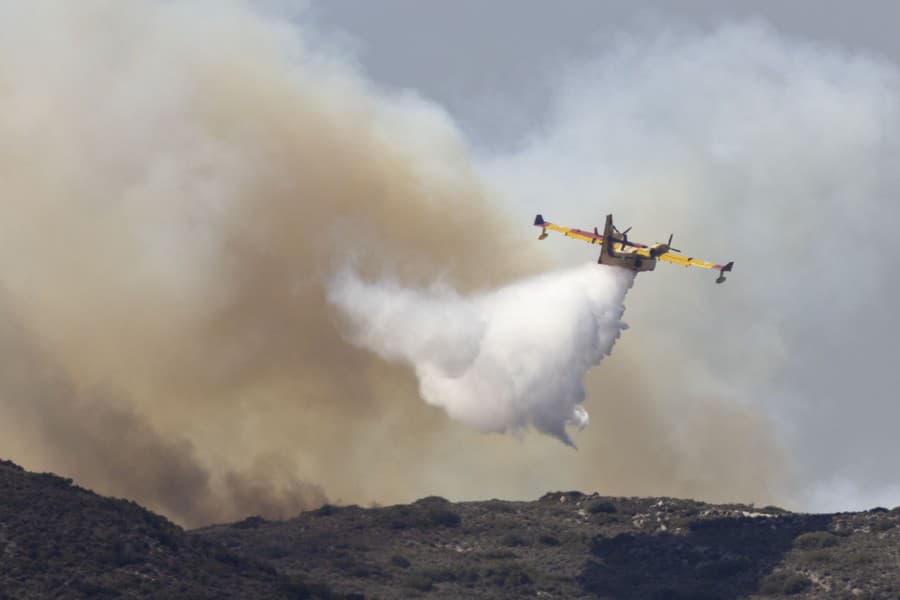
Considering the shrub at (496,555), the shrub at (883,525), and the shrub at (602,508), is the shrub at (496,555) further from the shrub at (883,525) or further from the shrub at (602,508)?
the shrub at (883,525)

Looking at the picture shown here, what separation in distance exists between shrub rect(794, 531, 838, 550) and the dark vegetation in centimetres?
15

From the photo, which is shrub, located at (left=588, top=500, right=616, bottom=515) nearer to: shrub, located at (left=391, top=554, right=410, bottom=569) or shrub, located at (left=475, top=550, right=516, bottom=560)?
shrub, located at (left=475, top=550, right=516, bottom=560)

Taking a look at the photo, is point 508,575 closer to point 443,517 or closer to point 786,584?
point 443,517

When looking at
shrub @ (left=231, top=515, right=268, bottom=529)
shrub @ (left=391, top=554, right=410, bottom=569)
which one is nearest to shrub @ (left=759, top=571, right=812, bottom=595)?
shrub @ (left=391, top=554, right=410, bottom=569)

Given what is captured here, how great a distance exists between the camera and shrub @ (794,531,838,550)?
465 ft

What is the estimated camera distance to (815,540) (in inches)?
5610

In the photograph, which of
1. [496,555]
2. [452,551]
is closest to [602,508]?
[496,555]

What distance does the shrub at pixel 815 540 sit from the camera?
465ft

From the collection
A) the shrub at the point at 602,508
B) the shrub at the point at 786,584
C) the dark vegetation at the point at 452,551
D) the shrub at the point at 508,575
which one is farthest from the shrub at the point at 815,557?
the shrub at the point at 602,508

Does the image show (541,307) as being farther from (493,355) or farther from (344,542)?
(344,542)

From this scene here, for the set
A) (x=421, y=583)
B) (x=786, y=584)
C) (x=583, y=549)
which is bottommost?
(x=421, y=583)

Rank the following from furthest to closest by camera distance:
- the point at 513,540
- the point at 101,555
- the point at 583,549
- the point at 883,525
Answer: the point at 513,540 → the point at 883,525 → the point at 583,549 → the point at 101,555

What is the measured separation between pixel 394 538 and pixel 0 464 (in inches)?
1067

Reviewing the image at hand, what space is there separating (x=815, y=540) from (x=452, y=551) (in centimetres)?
2402
